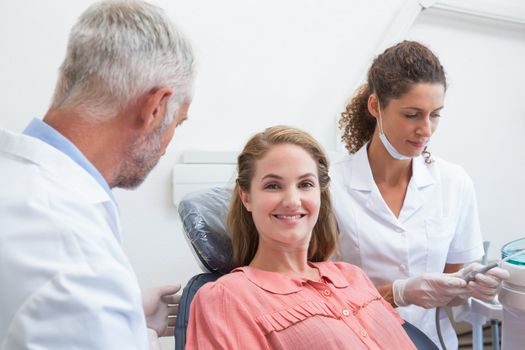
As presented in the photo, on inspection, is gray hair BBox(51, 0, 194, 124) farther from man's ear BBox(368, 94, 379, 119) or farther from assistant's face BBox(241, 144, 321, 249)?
man's ear BBox(368, 94, 379, 119)

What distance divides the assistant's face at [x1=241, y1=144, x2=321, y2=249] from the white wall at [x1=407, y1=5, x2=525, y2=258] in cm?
128

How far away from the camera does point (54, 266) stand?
57cm

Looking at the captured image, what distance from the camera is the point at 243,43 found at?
1875 millimetres

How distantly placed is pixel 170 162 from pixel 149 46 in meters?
1.11

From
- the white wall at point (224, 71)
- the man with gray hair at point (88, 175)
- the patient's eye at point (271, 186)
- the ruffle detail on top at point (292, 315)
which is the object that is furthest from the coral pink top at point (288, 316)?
the white wall at point (224, 71)

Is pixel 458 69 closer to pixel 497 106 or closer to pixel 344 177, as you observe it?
pixel 497 106

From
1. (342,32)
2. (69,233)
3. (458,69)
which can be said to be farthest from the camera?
(458,69)

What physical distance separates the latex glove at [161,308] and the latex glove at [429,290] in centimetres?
63

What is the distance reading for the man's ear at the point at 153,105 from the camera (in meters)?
0.73

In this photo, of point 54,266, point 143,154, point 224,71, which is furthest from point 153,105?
point 224,71

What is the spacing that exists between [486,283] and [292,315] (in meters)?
0.51

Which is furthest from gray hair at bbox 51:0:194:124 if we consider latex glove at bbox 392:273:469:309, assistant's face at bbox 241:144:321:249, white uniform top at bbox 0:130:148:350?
latex glove at bbox 392:273:469:309

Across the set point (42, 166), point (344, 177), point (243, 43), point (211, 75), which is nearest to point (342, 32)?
point (243, 43)

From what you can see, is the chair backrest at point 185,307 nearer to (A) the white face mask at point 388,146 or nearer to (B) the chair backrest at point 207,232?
(B) the chair backrest at point 207,232
